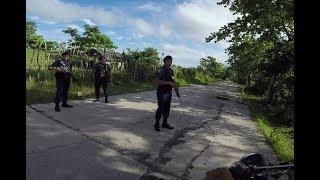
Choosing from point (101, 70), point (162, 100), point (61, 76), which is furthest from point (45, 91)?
point (162, 100)

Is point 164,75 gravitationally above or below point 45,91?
above

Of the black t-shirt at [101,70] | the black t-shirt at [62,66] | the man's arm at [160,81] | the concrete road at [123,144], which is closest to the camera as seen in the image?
the concrete road at [123,144]

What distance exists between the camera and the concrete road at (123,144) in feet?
19.4

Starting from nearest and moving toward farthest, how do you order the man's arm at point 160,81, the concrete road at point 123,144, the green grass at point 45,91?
the concrete road at point 123,144 → the man's arm at point 160,81 → the green grass at point 45,91

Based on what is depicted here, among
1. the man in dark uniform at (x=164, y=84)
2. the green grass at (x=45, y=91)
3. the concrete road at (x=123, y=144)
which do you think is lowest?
the concrete road at (x=123, y=144)

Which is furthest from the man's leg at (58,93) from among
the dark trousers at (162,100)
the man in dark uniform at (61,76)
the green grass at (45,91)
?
the dark trousers at (162,100)

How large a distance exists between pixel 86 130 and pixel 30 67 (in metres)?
8.04

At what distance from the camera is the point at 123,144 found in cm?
748

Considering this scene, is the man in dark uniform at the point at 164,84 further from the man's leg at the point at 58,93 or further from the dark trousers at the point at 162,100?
the man's leg at the point at 58,93

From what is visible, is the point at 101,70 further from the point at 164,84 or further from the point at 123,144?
the point at 123,144
